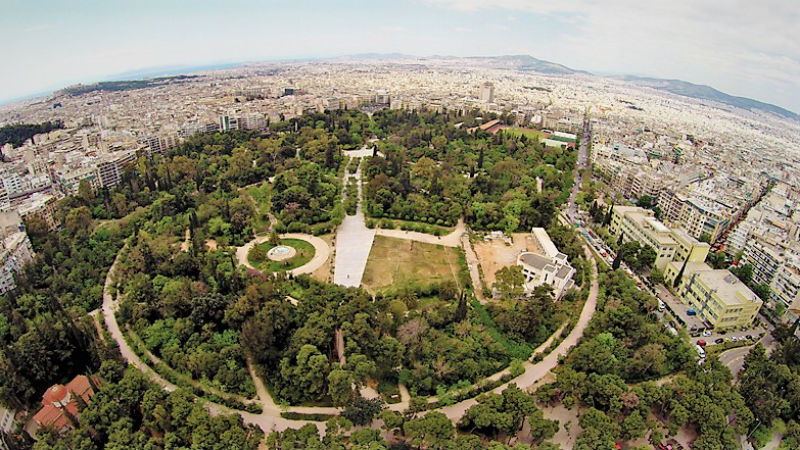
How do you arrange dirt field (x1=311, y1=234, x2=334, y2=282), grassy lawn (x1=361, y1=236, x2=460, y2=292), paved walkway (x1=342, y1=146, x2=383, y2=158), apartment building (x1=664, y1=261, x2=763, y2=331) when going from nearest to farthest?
1. apartment building (x1=664, y1=261, x2=763, y2=331)
2. grassy lawn (x1=361, y1=236, x2=460, y2=292)
3. dirt field (x1=311, y1=234, x2=334, y2=282)
4. paved walkway (x1=342, y1=146, x2=383, y2=158)

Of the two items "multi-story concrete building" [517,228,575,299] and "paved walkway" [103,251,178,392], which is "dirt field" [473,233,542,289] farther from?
"paved walkway" [103,251,178,392]

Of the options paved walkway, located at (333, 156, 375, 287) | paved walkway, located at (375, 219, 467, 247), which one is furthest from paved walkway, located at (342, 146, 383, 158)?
paved walkway, located at (375, 219, 467, 247)

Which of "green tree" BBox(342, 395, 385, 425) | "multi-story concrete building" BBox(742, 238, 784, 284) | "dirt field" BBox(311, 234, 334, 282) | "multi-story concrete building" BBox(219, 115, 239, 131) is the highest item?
"multi-story concrete building" BBox(219, 115, 239, 131)

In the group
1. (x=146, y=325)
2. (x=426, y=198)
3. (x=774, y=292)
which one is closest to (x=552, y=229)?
(x=426, y=198)

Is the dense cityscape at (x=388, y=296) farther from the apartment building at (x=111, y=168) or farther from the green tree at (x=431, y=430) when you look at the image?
the apartment building at (x=111, y=168)

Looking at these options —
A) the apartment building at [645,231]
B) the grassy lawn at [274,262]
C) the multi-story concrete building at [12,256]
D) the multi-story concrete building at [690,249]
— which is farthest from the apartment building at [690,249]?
the multi-story concrete building at [12,256]

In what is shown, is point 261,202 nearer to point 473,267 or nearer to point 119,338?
point 119,338
